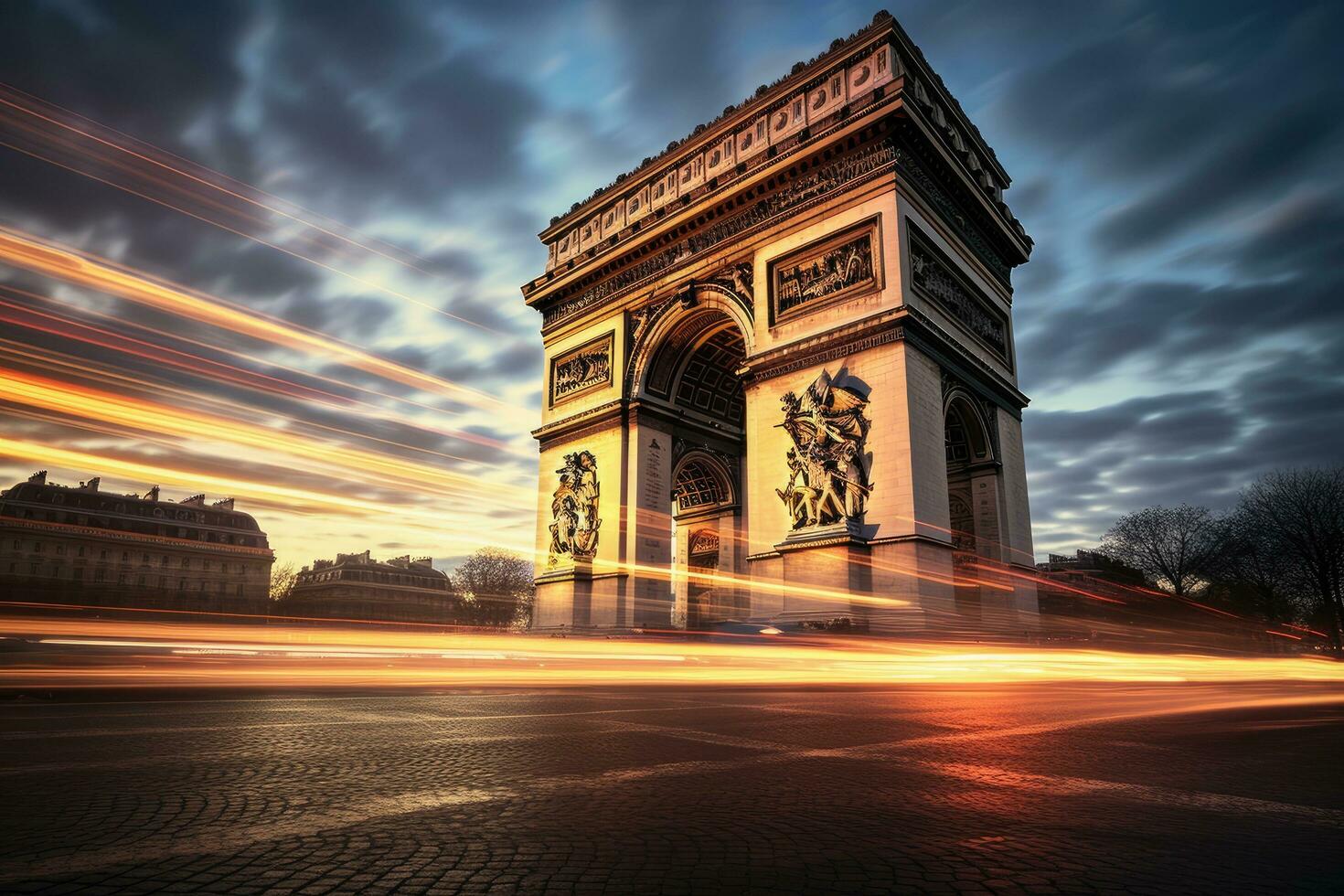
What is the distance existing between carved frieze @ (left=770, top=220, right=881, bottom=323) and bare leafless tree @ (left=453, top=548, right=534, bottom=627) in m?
42.4

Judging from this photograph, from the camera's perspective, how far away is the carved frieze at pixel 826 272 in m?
19.6

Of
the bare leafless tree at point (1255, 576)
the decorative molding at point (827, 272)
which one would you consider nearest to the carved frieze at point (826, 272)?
the decorative molding at point (827, 272)

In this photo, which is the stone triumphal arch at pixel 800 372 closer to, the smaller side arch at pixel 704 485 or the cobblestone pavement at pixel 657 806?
the smaller side arch at pixel 704 485

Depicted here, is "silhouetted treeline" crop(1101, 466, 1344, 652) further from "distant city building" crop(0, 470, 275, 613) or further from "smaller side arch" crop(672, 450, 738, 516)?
"distant city building" crop(0, 470, 275, 613)

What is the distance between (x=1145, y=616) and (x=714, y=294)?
35305 mm

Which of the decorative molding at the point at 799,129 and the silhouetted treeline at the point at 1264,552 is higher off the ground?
the decorative molding at the point at 799,129

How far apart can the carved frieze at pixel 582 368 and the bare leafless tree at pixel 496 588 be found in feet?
110

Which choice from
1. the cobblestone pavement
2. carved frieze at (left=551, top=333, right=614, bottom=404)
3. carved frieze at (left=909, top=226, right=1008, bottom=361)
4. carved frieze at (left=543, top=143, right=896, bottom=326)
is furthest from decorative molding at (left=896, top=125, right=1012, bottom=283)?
the cobblestone pavement

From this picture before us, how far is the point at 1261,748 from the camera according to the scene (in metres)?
3.38

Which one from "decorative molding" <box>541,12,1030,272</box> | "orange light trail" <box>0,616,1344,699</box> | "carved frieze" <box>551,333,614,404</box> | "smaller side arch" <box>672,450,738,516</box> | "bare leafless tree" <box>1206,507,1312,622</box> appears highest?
"decorative molding" <box>541,12,1030,272</box>

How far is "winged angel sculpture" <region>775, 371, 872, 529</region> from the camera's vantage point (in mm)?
18484

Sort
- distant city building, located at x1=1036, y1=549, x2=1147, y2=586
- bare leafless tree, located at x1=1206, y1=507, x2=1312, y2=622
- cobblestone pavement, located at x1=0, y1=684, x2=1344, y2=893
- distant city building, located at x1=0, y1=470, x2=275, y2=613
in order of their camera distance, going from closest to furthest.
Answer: cobblestone pavement, located at x1=0, y1=684, x2=1344, y2=893 < bare leafless tree, located at x1=1206, y1=507, x2=1312, y2=622 < distant city building, located at x1=0, y1=470, x2=275, y2=613 < distant city building, located at x1=1036, y1=549, x2=1147, y2=586

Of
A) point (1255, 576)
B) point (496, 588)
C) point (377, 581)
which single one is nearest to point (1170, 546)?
point (1255, 576)

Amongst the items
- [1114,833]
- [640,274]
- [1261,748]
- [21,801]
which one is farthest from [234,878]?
[640,274]
